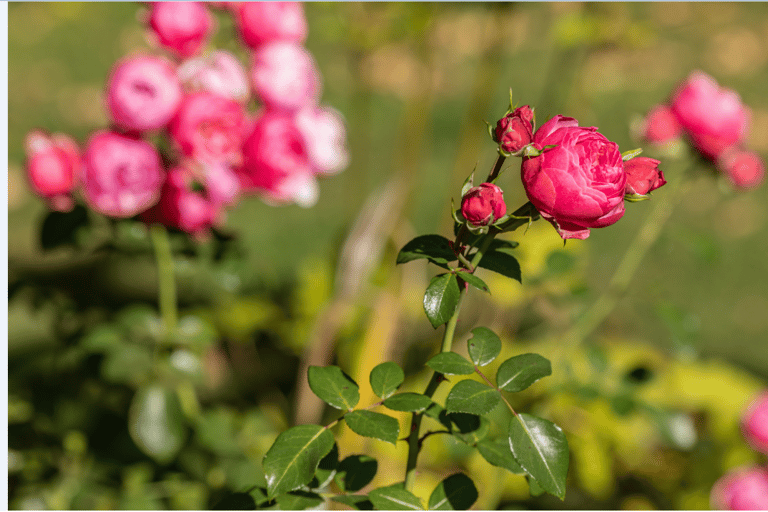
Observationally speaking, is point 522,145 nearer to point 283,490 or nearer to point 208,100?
point 283,490

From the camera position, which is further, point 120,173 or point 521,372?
point 120,173

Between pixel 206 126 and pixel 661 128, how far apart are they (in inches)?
24.8

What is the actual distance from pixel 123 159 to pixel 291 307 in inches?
38.8

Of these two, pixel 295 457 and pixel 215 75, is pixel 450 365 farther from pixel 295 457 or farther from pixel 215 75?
pixel 215 75

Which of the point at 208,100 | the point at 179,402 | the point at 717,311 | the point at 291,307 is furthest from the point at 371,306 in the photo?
the point at 717,311

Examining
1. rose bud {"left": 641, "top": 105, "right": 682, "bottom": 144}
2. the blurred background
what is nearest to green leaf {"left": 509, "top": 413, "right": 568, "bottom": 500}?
the blurred background

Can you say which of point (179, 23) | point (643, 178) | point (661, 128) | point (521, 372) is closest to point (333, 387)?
point (521, 372)

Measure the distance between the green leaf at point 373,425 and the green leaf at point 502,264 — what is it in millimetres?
133

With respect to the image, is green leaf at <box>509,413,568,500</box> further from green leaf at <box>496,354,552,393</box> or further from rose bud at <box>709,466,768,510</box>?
rose bud at <box>709,466,768,510</box>

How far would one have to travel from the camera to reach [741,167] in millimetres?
795

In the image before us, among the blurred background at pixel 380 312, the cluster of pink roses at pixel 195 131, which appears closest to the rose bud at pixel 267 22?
the cluster of pink roses at pixel 195 131

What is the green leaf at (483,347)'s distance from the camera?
0.44 meters

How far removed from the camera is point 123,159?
→ 0.67 meters

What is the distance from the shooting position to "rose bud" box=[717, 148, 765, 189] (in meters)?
0.79
